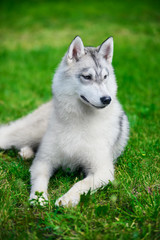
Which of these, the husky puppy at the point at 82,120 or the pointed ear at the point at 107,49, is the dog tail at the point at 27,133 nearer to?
the husky puppy at the point at 82,120

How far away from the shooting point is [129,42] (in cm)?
986

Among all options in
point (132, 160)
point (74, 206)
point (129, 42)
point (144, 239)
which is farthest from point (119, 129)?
point (129, 42)

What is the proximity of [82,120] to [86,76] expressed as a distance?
1.57 ft

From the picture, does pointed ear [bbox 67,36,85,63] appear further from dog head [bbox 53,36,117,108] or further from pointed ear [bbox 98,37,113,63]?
pointed ear [bbox 98,37,113,63]

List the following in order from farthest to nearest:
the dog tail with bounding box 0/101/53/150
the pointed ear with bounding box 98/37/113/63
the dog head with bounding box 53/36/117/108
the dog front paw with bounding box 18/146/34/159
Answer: the dog tail with bounding box 0/101/53/150 < the dog front paw with bounding box 18/146/34/159 < the pointed ear with bounding box 98/37/113/63 < the dog head with bounding box 53/36/117/108

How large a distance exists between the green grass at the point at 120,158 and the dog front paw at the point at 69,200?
52 millimetres

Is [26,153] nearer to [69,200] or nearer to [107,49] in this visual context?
[69,200]

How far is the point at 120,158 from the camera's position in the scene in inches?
131

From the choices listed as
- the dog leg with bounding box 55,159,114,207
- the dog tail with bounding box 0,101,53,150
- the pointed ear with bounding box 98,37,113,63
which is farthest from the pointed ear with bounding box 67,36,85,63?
the dog leg with bounding box 55,159,114,207

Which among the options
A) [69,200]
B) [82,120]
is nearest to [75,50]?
[82,120]

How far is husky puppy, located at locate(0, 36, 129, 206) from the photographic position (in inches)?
110

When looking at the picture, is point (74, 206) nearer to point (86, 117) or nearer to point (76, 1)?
point (86, 117)

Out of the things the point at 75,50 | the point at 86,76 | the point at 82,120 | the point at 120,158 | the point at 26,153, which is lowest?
the point at 26,153

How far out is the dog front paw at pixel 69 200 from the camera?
238 cm
